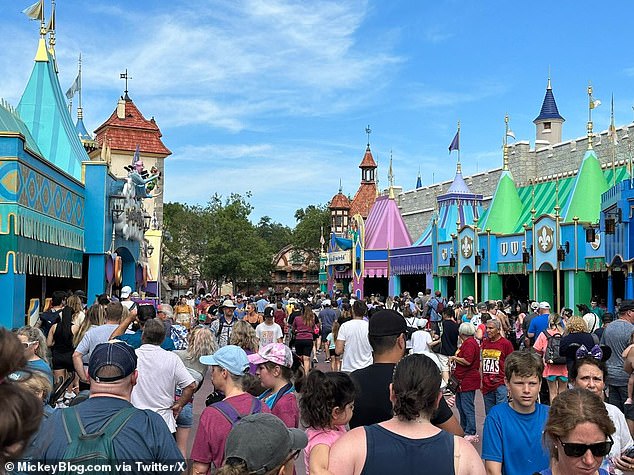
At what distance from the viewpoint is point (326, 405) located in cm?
382

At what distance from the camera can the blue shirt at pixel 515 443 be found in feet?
12.5

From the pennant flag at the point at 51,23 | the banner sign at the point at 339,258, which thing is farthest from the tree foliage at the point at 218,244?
the pennant flag at the point at 51,23

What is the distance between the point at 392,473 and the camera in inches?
117

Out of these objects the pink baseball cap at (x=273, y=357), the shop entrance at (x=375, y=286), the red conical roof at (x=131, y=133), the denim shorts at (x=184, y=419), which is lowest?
the denim shorts at (x=184, y=419)

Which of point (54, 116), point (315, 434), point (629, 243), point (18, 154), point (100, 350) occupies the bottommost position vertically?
point (315, 434)

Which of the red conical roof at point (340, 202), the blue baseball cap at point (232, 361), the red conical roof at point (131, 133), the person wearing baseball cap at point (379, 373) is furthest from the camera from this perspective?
the red conical roof at point (340, 202)

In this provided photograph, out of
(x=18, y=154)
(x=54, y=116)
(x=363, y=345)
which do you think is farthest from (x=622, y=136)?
(x=363, y=345)

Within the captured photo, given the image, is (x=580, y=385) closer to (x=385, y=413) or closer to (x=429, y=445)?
(x=385, y=413)

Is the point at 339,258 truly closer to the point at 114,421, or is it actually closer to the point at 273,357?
the point at 273,357

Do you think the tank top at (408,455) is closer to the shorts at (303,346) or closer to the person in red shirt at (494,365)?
the person in red shirt at (494,365)

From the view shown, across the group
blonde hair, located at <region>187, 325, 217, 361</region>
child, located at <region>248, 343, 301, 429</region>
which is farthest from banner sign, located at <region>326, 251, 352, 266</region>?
child, located at <region>248, 343, 301, 429</region>

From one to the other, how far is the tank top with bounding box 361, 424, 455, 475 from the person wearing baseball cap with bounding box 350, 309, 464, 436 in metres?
0.99

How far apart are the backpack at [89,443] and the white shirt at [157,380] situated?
6.84ft

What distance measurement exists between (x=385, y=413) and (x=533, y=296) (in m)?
24.5
